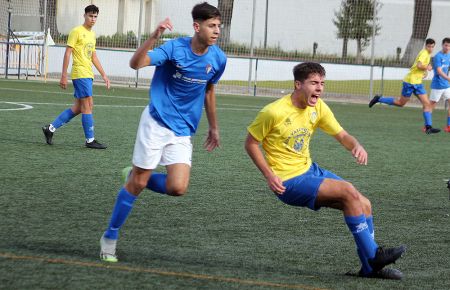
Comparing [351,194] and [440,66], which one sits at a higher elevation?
[440,66]

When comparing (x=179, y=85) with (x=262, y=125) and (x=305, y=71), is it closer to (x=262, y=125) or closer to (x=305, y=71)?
(x=262, y=125)

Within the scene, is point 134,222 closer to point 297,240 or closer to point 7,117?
point 297,240

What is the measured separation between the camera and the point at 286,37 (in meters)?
32.9

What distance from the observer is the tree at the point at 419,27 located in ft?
105

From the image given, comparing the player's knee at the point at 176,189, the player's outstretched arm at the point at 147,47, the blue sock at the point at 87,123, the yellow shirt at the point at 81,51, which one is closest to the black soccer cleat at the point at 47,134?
the blue sock at the point at 87,123

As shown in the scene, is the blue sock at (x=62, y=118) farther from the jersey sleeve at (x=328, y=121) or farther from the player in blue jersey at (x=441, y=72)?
the player in blue jersey at (x=441, y=72)

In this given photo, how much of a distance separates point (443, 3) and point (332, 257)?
26.8 m

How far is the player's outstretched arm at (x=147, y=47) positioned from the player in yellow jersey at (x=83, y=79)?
7.09m

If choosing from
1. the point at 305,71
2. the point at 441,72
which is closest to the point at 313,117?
the point at 305,71

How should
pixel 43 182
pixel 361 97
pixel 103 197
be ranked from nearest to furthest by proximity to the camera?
pixel 103 197
pixel 43 182
pixel 361 97

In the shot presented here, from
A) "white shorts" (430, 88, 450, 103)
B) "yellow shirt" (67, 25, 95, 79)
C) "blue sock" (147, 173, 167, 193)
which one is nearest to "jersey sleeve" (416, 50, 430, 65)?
"white shorts" (430, 88, 450, 103)

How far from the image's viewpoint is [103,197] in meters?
9.46

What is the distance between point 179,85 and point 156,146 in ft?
1.69


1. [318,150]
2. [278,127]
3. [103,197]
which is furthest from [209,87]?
[318,150]
